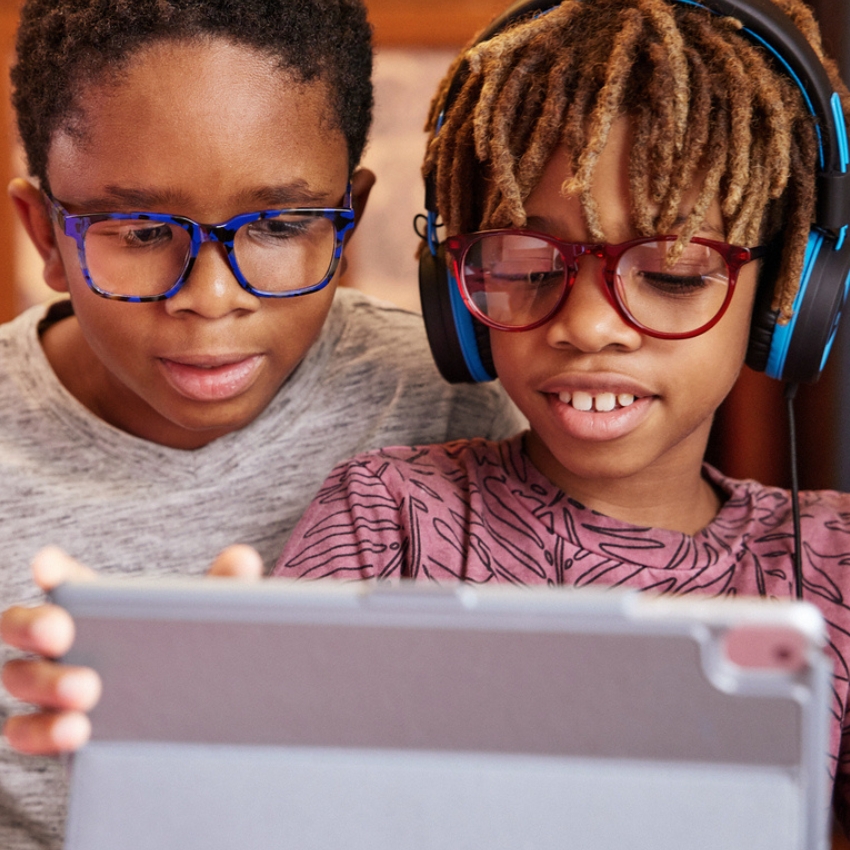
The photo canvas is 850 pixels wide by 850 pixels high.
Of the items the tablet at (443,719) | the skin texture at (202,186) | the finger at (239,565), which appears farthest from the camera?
the skin texture at (202,186)

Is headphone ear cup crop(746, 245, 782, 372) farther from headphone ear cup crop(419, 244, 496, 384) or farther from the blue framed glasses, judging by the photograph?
the blue framed glasses

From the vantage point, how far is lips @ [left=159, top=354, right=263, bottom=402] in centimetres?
102

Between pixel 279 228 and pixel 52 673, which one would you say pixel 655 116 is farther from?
pixel 52 673

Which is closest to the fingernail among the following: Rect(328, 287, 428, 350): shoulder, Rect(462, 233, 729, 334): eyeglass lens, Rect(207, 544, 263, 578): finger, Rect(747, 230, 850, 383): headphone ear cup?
Rect(207, 544, 263, 578): finger

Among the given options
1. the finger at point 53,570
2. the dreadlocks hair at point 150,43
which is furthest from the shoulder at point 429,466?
the finger at point 53,570

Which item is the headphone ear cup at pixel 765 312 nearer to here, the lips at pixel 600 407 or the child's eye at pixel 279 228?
the lips at pixel 600 407

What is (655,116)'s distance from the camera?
0.85 metres

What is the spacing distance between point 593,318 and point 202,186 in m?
0.39

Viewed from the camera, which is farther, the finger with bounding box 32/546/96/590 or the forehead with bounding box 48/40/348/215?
the forehead with bounding box 48/40/348/215

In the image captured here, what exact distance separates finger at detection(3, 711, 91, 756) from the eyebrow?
521 millimetres

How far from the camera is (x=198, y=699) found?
1.51 feet

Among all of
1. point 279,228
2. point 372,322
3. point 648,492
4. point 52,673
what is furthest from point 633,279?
point 52,673

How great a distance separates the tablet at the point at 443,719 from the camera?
0.42 m

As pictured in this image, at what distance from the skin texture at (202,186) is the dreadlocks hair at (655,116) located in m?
0.18
